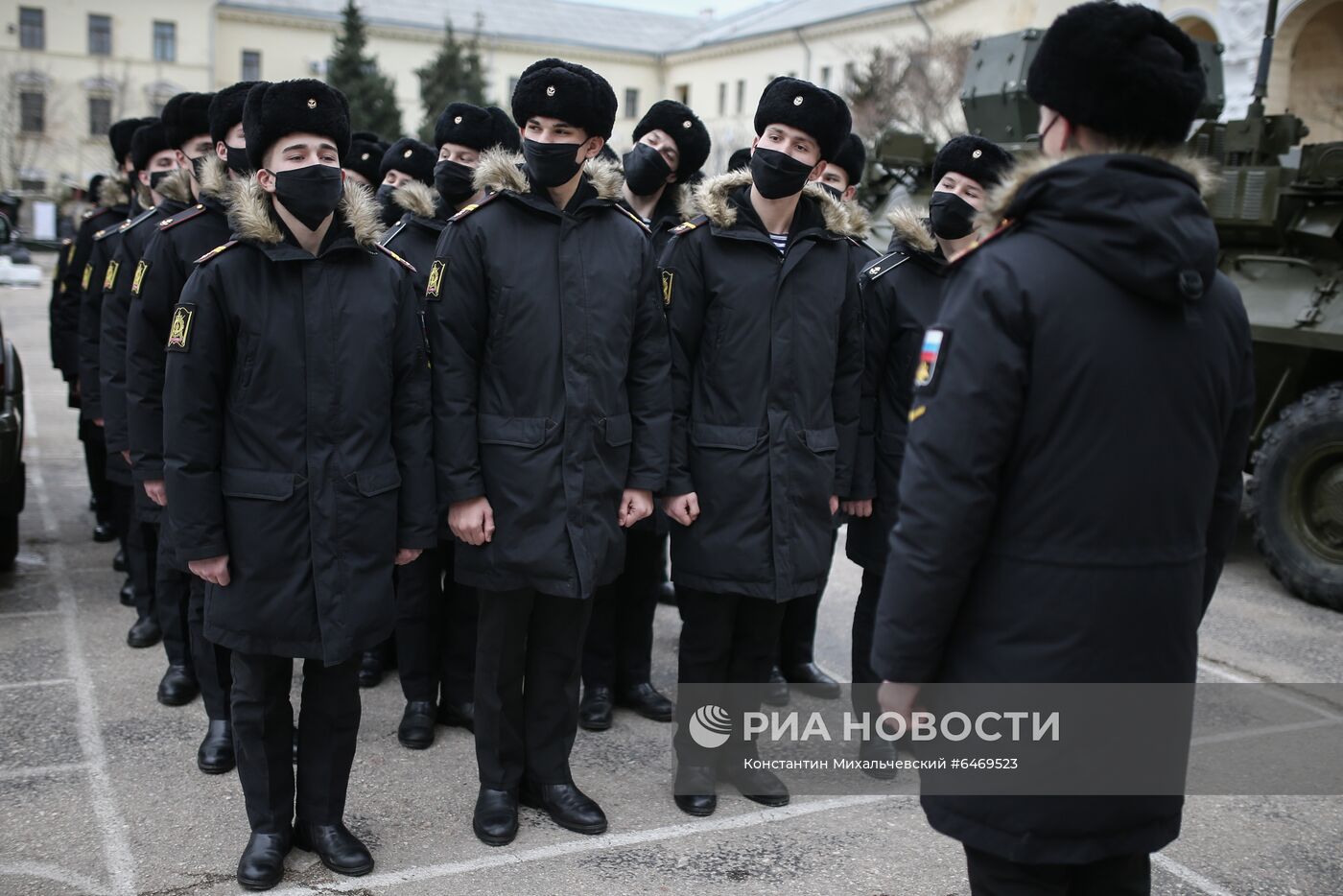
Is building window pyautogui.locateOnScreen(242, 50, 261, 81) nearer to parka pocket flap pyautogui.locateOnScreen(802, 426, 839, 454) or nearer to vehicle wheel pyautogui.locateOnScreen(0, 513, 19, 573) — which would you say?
vehicle wheel pyautogui.locateOnScreen(0, 513, 19, 573)

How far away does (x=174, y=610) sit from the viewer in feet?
15.3

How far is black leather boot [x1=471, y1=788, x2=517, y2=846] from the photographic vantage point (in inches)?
146

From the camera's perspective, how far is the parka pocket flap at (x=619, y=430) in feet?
12.2

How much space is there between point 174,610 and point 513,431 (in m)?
1.88

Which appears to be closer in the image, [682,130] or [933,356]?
[933,356]

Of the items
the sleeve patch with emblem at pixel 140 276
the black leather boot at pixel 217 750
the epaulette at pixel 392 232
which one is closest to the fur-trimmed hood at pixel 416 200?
the epaulette at pixel 392 232

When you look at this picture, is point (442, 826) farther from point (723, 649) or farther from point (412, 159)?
point (412, 159)

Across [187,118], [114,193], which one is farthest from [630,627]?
[114,193]

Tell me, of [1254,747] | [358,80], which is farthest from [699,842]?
[358,80]

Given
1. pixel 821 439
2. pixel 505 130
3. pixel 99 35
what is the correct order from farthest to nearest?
pixel 99 35 → pixel 505 130 → pixel 821 439

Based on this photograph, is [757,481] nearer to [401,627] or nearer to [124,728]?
[401,627]

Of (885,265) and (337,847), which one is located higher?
(885,265)

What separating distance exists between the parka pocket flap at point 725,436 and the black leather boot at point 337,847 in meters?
1.56

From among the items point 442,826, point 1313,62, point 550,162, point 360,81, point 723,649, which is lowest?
point 442,826
